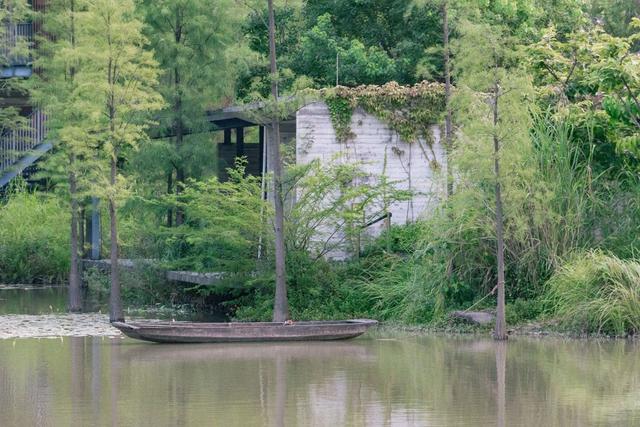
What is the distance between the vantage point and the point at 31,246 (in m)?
39.8

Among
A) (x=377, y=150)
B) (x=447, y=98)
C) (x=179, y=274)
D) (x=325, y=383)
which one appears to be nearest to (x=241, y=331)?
(x=325, y=383)

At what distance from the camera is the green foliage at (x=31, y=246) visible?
1554 inches

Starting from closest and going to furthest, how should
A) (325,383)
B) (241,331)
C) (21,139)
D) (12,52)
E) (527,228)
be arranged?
(325,383) → (241,331) → (527,228) → (12,52) → (21,139)

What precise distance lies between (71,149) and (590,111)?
39.4 ft

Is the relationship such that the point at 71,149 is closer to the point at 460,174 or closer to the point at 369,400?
the point at 460,174

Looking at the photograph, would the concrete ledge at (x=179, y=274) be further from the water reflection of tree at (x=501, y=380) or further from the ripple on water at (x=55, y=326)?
the water reflection of tree at (x=501, y=380)

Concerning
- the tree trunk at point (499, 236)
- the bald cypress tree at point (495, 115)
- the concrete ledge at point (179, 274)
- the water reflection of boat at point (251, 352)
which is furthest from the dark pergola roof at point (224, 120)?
the water reflection of boat at point (251, 352)

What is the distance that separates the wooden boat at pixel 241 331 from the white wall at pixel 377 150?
239 inches

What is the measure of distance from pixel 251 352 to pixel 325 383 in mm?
4176

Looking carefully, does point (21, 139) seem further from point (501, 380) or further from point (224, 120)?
point (501, 380)

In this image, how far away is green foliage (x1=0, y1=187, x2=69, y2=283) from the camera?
39469 millimetres

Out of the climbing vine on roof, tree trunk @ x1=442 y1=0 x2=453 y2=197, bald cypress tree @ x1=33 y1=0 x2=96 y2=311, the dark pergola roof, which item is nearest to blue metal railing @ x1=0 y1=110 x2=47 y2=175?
the dark pergola roof

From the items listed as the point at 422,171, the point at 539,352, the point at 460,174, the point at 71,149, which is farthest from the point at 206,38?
the point at 539,352

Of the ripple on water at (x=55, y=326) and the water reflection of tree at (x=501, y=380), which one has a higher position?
the water reflection of tree at (x=501, y=380)
